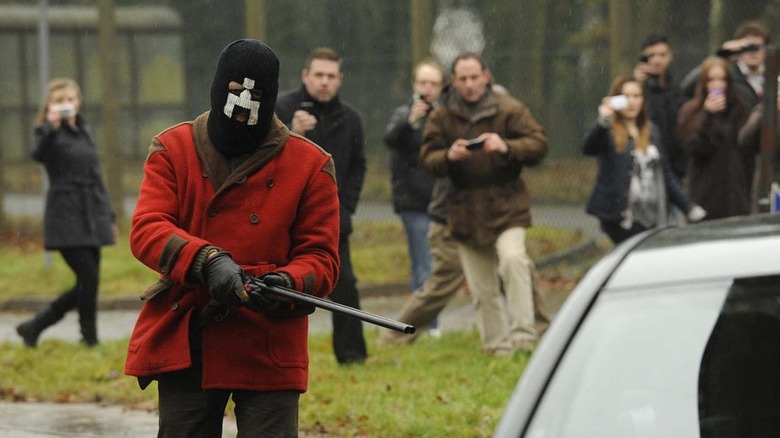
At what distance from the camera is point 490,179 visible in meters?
9.55

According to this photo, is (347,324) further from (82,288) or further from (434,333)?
(82,288)

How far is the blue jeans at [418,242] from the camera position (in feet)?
36.6

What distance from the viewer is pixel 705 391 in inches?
123

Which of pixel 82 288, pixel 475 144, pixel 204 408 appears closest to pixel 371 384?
pixel 475 144

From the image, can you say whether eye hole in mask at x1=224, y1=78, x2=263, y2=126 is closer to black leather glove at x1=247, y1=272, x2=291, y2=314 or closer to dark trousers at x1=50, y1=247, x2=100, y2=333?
black leather glove at x1=247, y1=272, x2=291, y2=314

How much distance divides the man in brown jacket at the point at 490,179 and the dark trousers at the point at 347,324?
82 cm

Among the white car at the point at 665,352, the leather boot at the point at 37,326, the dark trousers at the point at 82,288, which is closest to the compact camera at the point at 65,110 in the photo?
the dark trousers at the point at 82,288

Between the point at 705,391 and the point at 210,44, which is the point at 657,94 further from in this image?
the point at 705,391

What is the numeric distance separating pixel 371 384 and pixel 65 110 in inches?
135

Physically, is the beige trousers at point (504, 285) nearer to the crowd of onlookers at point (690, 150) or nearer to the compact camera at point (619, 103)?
the crowd of onlookers at point (690, 150)

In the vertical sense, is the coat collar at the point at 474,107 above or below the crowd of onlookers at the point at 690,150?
above

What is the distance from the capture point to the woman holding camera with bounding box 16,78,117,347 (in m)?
10.8

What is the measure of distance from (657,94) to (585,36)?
16.0ft

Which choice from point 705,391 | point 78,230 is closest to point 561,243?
point 78,230
